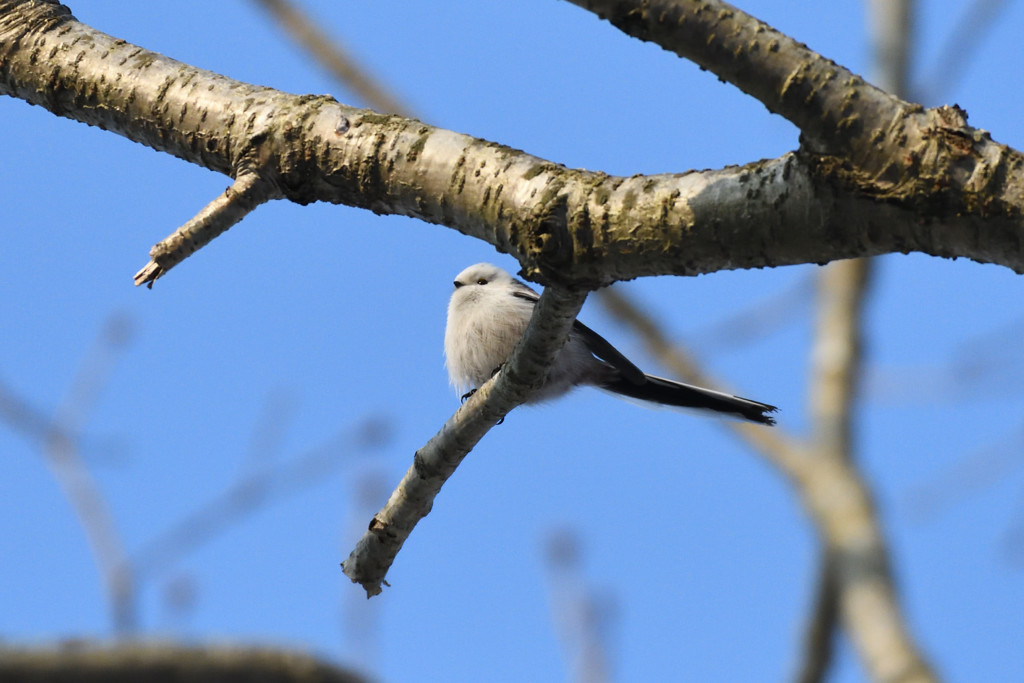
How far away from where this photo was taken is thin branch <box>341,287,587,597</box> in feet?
6.98

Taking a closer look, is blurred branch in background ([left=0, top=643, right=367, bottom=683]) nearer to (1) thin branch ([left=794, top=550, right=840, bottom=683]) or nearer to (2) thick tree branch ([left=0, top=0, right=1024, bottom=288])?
(2) thick tree branch ([left=0, top=0, right=1024, bottom=288])

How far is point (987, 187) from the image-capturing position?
1530mm

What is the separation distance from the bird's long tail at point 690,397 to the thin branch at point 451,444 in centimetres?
149

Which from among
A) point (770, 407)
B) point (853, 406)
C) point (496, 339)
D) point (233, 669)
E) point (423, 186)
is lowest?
point (233, 669)

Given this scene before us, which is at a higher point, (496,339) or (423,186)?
(496,339)

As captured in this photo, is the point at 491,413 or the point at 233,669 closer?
the point at 233,669

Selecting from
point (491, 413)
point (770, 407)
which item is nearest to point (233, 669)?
point (491, 413)

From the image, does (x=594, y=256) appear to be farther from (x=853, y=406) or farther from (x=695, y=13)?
(x=853, y=406)

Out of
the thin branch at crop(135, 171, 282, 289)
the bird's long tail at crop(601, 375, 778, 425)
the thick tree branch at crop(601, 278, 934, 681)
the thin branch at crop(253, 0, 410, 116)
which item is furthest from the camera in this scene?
the thin branch at crop(253, 0, 410, 116)

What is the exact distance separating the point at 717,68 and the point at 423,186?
2.63ft

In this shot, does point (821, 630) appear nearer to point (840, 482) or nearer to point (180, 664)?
point (840, 482)

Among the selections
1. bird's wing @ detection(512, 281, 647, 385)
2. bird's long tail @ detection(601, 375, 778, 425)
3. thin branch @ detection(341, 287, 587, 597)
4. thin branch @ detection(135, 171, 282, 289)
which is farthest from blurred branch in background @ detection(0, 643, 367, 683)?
bird's wing @ detection(512, 281, 647, 385)

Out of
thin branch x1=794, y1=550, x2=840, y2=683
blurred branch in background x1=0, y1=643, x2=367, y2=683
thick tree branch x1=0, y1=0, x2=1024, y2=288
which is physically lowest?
blurred branch in background x1=0, y1=643, x2=367, y2=683

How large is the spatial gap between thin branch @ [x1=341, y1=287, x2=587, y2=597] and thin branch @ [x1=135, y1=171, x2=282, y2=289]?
72 centimetres
